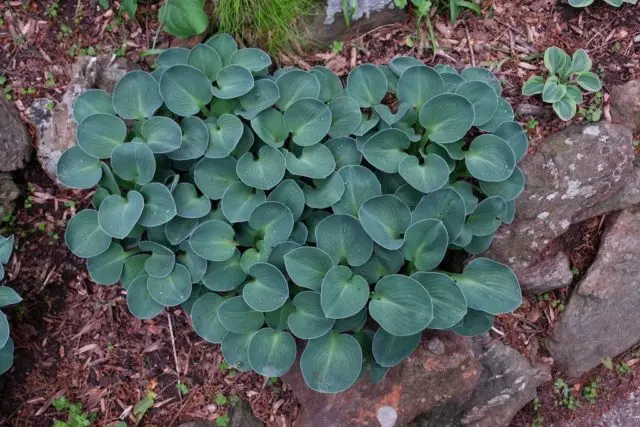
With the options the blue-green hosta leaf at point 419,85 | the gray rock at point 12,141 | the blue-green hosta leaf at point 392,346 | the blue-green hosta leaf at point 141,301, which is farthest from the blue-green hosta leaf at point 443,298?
the gray rock at point 12,141

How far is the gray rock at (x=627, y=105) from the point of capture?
2775 mm

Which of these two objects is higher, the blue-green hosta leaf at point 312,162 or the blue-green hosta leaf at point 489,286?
the blue-green hosta leaf at point 312,162

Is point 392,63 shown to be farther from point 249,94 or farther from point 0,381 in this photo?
point 0,381

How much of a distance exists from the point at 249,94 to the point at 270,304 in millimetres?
909

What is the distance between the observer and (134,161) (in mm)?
2285

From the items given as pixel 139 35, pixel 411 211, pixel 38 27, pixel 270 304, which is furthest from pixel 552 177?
pixel 38 27

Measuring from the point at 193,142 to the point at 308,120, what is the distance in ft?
1.60

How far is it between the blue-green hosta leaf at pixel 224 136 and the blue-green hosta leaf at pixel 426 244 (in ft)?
2.62

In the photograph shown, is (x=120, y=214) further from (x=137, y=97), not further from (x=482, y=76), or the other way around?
(x=482, y=76)

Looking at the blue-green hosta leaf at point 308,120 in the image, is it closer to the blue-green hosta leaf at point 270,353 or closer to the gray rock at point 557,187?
the blue-green hosta leaf at point 270,353

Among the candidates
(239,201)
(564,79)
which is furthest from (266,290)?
(564,79)

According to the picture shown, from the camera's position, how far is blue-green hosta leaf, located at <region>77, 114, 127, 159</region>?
232cm

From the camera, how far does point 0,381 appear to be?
2.54 meters

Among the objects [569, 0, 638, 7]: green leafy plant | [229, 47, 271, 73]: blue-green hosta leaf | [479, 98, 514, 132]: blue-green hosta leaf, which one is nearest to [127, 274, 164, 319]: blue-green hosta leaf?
[229, 47, 271, 73]: blue-green hosta leaf
